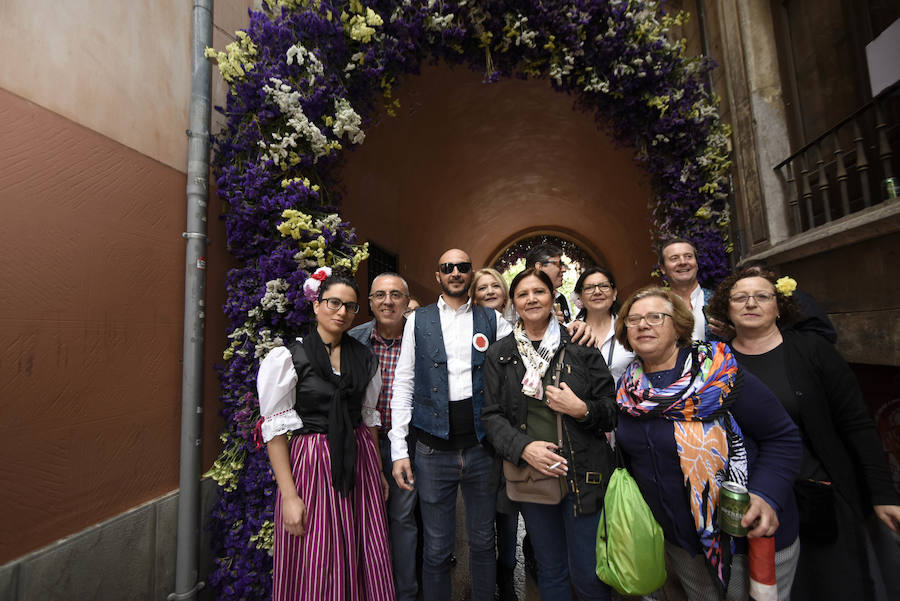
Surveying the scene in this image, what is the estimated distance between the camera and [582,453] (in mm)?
1808

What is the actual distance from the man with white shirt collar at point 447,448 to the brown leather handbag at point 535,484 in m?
0.23

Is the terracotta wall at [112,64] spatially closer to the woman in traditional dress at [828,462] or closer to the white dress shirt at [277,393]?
the white dress shirt at [277,393]

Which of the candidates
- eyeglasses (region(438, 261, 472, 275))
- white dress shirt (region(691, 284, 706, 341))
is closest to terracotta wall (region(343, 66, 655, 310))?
white dress shirt (region(691, 284, 706, 341))

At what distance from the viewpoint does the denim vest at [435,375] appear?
2.18m

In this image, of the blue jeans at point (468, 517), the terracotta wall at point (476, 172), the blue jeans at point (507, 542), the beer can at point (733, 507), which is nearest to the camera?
the beer can at point (733, 507)

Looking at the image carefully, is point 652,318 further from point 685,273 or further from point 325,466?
point 325,466

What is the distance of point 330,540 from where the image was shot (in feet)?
6.30

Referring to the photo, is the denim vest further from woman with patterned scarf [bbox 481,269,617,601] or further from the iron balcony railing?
the iron balcony railing

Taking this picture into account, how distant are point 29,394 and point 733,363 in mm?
3130

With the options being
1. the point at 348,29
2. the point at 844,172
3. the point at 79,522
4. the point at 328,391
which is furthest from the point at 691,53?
the point at 79,522

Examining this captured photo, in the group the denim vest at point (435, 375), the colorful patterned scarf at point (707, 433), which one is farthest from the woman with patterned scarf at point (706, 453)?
the denim vest at point (435, 375)

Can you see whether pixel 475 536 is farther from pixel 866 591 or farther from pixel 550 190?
pixel 550 190

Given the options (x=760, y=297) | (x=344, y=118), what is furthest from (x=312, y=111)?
(x=760, y=297)

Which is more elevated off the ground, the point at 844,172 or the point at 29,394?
the point at 844,172
